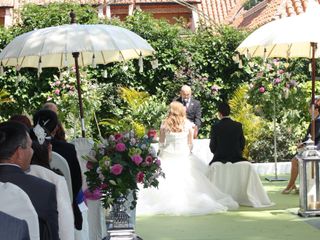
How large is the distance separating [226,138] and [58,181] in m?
8.85

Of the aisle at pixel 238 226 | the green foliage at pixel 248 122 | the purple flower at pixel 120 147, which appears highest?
the purple flower at pixel 120 147

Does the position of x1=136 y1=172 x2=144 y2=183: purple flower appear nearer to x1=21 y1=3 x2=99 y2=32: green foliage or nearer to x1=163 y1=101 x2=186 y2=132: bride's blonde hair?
x1=163 y1=101 x2=186 y2=132: bride's blonde hair

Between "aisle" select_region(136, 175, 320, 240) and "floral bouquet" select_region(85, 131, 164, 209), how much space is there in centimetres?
188

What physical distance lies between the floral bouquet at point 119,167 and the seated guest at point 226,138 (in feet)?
15.6

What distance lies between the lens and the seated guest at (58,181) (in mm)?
5402

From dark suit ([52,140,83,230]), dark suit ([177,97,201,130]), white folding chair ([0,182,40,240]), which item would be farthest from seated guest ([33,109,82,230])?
dark suit ([177,97,201,130])

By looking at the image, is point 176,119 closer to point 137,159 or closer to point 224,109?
point 224,109

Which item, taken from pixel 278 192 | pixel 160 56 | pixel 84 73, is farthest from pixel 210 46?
pixel 278 192

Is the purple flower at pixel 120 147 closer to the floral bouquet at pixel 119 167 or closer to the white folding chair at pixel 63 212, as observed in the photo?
the floral bouquet at pixel 119 167

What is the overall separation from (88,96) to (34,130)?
43.9 feet

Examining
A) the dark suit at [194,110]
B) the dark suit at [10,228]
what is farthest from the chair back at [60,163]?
the dark suit at [194,110]

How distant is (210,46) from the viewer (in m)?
22.7

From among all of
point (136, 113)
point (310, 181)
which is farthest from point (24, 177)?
point (136, 113)

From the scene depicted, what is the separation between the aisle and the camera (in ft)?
36.4
